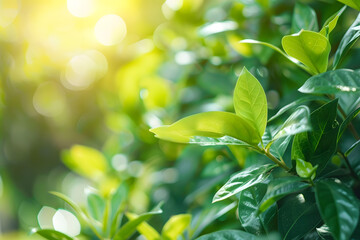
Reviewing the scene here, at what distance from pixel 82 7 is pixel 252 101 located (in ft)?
4.92

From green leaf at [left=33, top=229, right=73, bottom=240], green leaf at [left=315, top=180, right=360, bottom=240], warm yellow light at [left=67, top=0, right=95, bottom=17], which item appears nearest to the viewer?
green leaf at [left=315, top=180, right=360, bottom=240]

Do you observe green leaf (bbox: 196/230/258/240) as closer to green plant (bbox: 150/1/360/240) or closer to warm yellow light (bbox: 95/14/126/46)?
green plant (bbox: 150/1/360/240)

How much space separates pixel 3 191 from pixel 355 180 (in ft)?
5.51

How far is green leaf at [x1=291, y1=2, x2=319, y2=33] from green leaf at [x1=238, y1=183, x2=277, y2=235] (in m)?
0.22

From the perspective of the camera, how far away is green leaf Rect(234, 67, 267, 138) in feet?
1.11

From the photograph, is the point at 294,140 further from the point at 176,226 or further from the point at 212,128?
the point at 176,226

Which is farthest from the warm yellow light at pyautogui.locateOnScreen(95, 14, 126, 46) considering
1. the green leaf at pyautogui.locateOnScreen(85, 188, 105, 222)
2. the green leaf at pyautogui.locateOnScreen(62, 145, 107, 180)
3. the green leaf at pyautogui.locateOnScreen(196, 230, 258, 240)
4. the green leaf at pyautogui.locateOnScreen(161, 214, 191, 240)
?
the green leaf at pyautogui.locateOnScreen(196, 230, 258, 240)

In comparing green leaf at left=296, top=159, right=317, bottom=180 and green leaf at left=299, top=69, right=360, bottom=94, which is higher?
green leaf at left=299, top=69, right=360, bottom=94

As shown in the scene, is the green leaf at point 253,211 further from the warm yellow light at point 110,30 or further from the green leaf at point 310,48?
the warm yellow light at point 110,30

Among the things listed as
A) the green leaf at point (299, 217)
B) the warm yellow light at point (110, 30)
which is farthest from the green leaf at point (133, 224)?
the warm yellow light at point (110, 30)

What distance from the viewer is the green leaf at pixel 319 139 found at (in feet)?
1.11

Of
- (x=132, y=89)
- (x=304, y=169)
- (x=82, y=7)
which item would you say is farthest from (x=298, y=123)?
(x=82, y=7)

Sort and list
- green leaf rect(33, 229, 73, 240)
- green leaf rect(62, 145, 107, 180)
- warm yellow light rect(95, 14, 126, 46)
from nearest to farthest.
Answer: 1. green leaf rect(33, 229, 73, 240)
2. green leaf rect(62, 145, 107, 180)
3. warm yellow light rect(95, 14, 126, 46)

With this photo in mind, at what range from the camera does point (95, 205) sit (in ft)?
1.81
